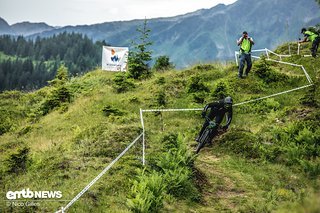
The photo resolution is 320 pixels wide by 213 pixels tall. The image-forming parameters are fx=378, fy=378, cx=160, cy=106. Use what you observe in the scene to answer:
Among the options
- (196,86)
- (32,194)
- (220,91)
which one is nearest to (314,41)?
(220,91)

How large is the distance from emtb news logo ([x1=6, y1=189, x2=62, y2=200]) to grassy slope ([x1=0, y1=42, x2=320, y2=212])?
25 cm

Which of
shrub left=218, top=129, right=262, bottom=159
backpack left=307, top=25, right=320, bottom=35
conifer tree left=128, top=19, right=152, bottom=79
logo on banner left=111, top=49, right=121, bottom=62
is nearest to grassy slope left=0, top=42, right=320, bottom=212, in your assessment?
shrub left=218, top=129, right=262, bottom=159

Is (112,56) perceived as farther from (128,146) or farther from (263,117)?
(128,146)

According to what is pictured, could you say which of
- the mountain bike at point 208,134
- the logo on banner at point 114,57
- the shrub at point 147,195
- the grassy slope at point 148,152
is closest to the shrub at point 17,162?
the grassy slope at point 148,152

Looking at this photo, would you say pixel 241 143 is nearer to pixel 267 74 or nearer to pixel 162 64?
pixel 267 74

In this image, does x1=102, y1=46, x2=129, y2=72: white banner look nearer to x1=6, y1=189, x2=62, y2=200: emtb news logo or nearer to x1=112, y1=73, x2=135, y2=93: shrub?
x1=112, y1=73, x2=135, y2=93: shrub

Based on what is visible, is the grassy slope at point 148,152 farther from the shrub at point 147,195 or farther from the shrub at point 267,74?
the shrub at point 267,74

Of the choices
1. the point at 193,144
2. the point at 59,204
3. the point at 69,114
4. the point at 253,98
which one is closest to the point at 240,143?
the point at 193,144

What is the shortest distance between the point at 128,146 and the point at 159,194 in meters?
2.98

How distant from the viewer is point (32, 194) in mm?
8594

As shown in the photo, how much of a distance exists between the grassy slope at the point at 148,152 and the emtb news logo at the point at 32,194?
247 mm

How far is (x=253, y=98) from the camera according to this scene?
63.1 ft

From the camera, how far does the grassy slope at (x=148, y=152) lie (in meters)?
9.49

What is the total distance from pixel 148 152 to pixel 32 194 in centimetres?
416
